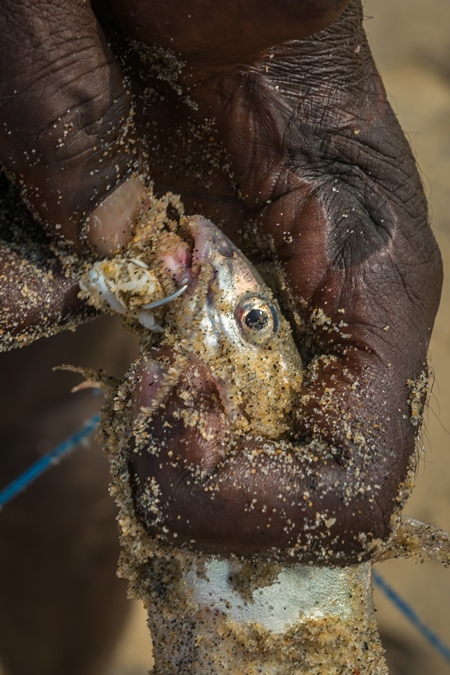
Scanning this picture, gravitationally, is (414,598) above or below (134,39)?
below

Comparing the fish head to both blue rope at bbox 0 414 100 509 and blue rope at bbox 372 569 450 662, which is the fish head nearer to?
blue rope at bbox 0 414 100 509

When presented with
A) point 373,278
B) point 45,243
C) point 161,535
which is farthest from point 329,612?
point 45,243

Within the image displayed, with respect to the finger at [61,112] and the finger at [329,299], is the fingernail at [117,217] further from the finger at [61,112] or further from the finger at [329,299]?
the finger at [329,299]

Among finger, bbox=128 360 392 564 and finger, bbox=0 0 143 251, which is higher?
finger, bbox=0 0 143 251

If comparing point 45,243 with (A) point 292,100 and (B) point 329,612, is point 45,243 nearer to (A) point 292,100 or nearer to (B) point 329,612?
(A) point 292,100

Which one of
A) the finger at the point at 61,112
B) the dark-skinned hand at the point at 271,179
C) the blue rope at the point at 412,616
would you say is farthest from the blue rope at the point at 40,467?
the blue rope at the point at 412,616

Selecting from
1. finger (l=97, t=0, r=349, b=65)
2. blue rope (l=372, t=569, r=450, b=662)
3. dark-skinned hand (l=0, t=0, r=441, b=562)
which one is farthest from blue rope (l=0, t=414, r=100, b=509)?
blue rope (l=372, t=569, r=450, b=662)

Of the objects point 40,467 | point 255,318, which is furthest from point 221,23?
point 40,467
